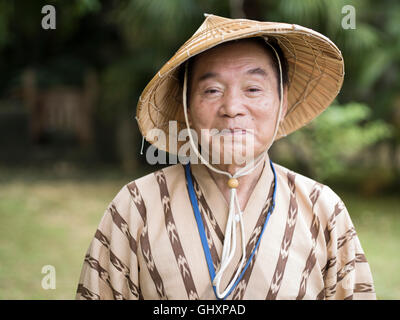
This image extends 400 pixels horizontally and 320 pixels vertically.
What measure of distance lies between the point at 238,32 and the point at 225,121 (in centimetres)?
28

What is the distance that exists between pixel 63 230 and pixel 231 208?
479 centimetres

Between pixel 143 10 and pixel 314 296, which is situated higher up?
pixel 143 10

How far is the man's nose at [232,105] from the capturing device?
1539mm

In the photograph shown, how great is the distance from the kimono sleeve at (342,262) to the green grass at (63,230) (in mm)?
2817

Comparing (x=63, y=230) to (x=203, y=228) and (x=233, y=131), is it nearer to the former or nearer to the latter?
(x=203, y=228)

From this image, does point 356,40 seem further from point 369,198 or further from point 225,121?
point 225,121

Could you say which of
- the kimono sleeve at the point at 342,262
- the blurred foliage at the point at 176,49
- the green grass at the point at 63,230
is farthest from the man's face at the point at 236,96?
the green grass at the point at 63,230

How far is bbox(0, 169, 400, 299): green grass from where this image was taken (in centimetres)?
446

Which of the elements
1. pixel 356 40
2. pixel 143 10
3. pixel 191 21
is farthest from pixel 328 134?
pixel 143 10

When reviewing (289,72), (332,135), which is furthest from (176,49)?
(289,72)

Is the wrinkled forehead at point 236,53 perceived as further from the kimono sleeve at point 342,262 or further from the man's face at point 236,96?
the kimono sleeve at point 342,262

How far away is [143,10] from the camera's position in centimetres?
642

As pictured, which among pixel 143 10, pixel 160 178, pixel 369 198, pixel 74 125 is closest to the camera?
pixel 160 178
